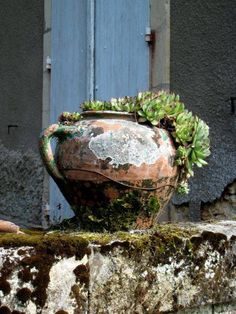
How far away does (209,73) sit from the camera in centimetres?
442

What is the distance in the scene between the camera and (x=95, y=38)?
18.0ft

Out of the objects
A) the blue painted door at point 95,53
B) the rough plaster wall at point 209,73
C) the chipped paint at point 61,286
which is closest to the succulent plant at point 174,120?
the chipped paint at point 61,286

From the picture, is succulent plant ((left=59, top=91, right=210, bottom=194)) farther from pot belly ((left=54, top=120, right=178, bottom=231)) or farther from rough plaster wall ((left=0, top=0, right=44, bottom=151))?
rough plaster wall ((left=0, top=0, right=44, bottom=151))

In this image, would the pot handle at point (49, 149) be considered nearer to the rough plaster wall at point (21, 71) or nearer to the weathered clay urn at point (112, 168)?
the weathered clay urn at point (112, 168)

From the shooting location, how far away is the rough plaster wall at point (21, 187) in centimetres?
634

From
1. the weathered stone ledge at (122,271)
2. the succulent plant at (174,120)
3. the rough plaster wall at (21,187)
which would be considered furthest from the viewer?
the rough plaster wall at (21,187)

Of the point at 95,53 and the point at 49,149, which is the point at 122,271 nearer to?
the point at 49,149

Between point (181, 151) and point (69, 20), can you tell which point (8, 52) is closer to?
point (69, 20)

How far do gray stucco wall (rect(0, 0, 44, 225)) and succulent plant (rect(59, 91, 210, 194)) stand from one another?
3.89 meters

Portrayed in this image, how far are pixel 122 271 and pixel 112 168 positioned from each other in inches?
16.9

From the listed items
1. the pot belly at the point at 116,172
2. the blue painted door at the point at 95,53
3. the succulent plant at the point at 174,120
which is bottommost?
the pot belly at the point at 116,172

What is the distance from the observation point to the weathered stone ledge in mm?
1776

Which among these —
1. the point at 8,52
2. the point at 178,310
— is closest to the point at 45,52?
the point at 8,52

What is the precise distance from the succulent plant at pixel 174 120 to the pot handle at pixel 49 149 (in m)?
0.11
